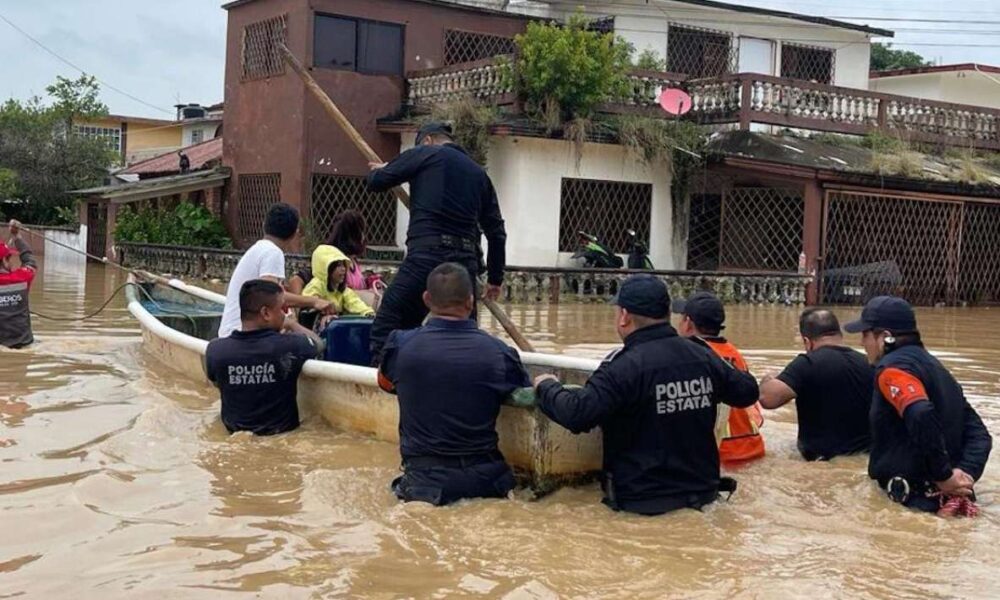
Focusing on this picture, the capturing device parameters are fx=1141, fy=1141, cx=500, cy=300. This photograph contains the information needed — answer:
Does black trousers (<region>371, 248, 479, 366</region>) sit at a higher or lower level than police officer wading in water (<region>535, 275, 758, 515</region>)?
higher

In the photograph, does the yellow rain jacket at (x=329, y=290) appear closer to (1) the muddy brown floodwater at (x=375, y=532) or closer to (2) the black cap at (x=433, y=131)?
(1) the muddy brown floodwater at (x=375, y=532)

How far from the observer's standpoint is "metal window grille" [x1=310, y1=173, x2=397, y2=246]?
2152 centimetres

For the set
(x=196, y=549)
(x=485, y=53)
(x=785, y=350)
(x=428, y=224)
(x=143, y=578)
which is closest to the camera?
(x=143, y=578)

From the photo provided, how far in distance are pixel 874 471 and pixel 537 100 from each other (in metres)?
14.5

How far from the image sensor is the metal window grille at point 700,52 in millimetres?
23000

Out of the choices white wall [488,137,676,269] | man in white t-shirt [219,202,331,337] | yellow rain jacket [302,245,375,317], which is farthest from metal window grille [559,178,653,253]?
man in white t-shirt [219,202,331,337]

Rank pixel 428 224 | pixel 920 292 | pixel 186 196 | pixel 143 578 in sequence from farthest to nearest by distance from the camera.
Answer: pixel 186 196, pixel 920 292, pixel 428 224, pixel 143 578

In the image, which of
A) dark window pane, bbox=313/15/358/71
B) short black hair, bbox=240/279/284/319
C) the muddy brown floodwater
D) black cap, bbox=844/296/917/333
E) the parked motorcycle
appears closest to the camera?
the muddy brown floodwater

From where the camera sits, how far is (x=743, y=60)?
77.9 feet

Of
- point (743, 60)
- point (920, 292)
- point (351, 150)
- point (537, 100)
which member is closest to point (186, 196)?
point (351, 150)

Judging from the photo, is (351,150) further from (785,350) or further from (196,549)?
(196,549)

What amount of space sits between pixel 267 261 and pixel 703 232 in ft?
51.9

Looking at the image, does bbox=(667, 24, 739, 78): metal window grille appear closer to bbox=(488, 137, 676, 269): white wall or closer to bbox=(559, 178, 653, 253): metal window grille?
bbox=(559, 178, 653, 253): metal window grille

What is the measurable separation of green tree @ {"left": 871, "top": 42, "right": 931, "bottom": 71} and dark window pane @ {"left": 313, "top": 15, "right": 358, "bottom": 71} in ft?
97.1
